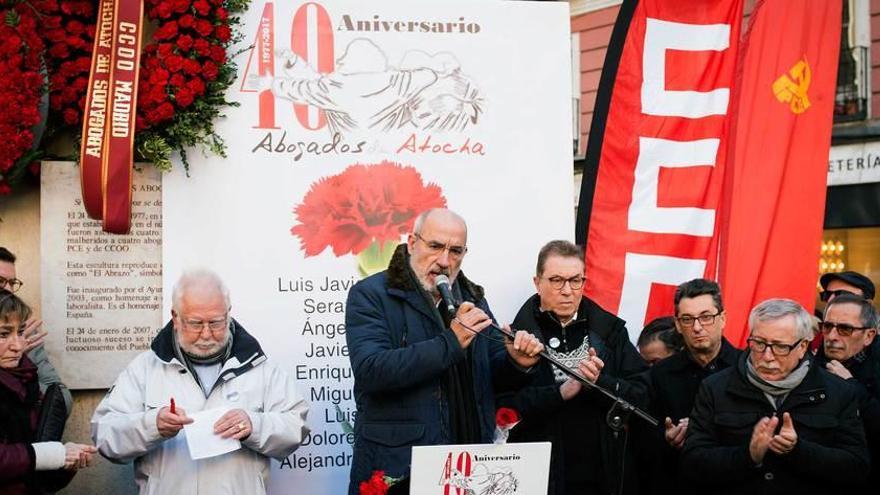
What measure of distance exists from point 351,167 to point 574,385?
176 centimetres

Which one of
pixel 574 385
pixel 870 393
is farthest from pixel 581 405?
pixel 870 393

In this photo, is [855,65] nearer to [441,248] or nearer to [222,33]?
[222,33]

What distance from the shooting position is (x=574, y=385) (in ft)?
15.6

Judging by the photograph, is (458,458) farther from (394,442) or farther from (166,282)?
(166,282)

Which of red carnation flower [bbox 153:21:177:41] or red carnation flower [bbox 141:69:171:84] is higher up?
red carnation flower [bbox 153:21:177:41]

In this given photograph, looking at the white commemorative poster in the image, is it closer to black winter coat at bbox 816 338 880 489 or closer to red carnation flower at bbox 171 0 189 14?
red carnation flower at bbox 171 0 189 14

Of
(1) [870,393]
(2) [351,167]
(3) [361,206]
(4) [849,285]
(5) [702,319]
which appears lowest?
(1) [870,393]

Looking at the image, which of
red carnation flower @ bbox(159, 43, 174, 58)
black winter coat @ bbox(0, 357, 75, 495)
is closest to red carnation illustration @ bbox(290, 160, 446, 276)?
red carnation flower @ bbox(159, 43, 174, 58)

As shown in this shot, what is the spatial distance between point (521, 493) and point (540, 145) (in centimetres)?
240

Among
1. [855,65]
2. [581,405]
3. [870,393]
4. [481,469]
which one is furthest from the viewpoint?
[855,65]

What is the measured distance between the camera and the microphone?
14.0ft

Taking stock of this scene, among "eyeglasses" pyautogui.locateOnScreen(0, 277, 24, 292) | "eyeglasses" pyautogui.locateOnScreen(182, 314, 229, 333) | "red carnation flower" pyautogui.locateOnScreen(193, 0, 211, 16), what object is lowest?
"eyeglasses" pyautogui.locateOnScreen(182, 314, 229, 333)

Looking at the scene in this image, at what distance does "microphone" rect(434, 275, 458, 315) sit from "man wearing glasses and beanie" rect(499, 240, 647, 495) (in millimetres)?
647

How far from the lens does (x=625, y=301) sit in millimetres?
6242
